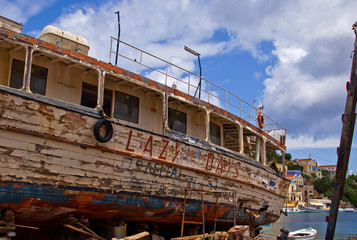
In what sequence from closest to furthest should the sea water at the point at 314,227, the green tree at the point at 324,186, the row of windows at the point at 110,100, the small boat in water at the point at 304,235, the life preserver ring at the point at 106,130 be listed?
the life preserver ring at the point at 106,130, the row of windows at the point at 110,100, the small boat in water at the point at 304,235, the sea water at the point at 314,227, the green tree at the point at 324,186

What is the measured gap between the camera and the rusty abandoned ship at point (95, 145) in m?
6.42

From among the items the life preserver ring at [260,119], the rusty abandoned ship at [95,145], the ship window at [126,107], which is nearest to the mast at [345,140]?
the rusty abandoned ship at [95,145]

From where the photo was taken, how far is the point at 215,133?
1170 centimetres

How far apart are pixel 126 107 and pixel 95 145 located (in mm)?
1916

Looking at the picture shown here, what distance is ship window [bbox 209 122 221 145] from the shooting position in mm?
11488

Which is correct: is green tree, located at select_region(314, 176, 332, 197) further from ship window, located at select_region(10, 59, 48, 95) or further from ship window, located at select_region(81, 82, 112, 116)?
ship window, located at select_region(10, 59, 48, 95)

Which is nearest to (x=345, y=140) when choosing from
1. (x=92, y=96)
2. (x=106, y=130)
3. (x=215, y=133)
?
(x=106, y=130)

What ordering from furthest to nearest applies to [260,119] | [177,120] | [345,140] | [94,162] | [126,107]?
[260,119] < [177,120] < [126,107] < [94,162] < [345,140]

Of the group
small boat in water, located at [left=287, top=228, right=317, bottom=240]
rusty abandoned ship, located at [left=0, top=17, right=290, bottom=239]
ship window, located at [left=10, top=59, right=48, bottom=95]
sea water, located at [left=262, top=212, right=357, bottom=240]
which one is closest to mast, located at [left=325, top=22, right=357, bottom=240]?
rusty abandoned ship, located at [left=0, top=17, right=290, bottom=239]

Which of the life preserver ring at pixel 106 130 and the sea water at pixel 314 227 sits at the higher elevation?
the life preserver ring at pixel 106 130

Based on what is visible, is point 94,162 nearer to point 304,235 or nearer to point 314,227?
point 304,235

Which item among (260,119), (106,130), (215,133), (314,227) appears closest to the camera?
(106,130)

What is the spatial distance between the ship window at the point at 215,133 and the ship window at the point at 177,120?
1.41 meters

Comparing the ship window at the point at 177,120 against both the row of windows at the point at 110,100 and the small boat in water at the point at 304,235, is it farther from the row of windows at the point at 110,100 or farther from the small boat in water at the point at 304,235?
the small boat in water at the point at 304,235
